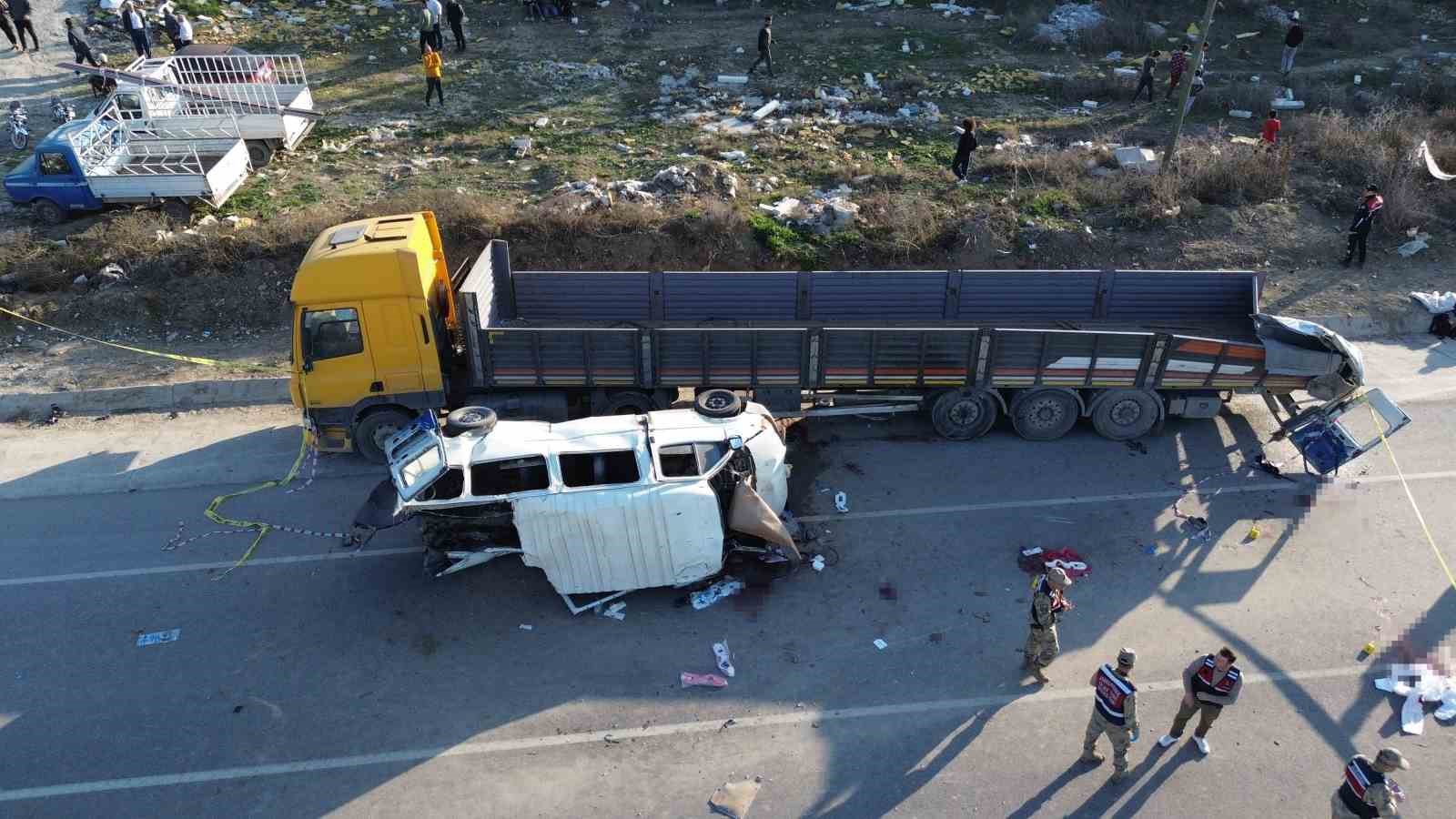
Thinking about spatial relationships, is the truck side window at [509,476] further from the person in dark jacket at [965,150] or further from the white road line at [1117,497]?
the person in dark jacket at [965,150]

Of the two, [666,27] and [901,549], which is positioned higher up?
[666,27]

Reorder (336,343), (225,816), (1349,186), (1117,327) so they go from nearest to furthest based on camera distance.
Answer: (225,816) → (336,343) → (1117,327) → (1349,186)

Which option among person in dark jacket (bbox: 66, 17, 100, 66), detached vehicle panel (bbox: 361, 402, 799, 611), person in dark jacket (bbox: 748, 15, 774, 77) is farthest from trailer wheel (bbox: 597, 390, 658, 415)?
person in dark jacket (bbox: 66, 17, 100, 66)

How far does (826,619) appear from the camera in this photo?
8453mm

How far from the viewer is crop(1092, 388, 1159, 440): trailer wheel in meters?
10.5

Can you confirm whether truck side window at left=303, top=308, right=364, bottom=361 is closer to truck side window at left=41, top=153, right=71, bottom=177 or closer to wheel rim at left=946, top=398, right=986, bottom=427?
wheel rim at left=946, top=398, right=986, bottom=427

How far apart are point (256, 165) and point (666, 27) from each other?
37.9 feet

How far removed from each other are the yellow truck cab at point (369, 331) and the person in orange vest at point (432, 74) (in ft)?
30.4

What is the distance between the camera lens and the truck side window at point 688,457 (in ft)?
27.8

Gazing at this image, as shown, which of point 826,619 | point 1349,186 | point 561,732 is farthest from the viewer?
point 1349,186

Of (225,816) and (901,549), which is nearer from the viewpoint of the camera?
(225,816)

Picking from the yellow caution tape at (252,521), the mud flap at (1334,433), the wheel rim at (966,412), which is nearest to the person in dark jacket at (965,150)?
the wheel rim at (966,412)

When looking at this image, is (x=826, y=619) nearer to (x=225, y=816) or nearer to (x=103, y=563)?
(x=225, y=816)

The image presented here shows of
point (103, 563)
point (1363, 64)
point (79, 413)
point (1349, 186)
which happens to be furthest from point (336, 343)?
point (1363, 64)
